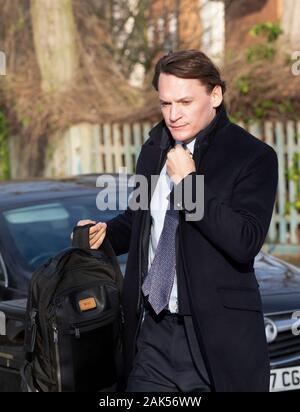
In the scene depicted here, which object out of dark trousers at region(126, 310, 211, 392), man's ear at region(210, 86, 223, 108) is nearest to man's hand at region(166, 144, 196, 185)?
man's ear at region(210, 86, 223, 108)

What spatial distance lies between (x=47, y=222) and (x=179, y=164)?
115 inches

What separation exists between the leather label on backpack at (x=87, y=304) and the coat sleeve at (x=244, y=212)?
0.50 meters

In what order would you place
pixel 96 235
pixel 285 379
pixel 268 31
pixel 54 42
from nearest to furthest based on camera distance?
pixel 96 235 < pixel 285 379 < pixel 268 31 < pixel 54 42

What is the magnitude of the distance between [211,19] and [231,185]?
12128mm

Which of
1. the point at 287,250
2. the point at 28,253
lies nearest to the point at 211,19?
the point at 287,250

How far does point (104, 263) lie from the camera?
3494mm

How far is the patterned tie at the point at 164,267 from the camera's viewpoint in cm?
316

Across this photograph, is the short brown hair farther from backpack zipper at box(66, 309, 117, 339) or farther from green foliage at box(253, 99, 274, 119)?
green foliage at box(253, 99, 274, 119)


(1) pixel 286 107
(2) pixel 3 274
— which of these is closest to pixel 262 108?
(1) pixel 286 107

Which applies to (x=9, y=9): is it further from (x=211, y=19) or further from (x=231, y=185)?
(x=231, y=185)

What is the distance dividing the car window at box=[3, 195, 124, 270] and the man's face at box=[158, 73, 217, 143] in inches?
100

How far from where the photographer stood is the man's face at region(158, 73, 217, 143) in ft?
10.4

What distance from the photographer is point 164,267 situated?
318 cm

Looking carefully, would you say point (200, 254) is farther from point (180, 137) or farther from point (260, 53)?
point (260, 53)
